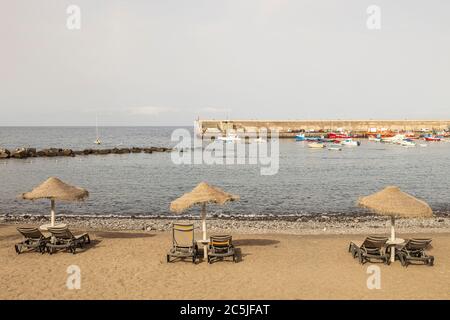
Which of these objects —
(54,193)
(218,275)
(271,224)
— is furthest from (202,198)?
(271,224)

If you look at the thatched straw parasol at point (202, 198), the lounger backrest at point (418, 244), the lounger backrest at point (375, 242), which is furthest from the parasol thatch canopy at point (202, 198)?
the lounger backrest at point (418, 244)

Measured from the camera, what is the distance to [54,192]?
1306 cm

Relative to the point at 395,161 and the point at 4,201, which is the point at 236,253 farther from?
the point at 395,161

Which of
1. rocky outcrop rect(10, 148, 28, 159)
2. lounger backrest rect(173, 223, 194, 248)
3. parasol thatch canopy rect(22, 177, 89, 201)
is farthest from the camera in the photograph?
rocky outcrop rect(10, 148, 28, 159)

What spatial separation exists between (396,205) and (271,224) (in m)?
8.36

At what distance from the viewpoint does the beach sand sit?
964 cm

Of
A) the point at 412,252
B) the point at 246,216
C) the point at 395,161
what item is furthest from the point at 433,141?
→ the point at 412,252

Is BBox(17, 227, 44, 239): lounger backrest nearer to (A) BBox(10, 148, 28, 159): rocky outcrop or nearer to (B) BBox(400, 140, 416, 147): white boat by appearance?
(A) BBox(10, 148, 28, 159): rocky outcrop

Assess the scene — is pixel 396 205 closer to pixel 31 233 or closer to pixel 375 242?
pixel 375 242

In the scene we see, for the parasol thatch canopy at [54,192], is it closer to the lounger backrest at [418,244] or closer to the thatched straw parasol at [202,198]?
the thatched straw parasol at [202,198]

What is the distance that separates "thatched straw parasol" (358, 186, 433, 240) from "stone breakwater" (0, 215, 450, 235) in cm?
567

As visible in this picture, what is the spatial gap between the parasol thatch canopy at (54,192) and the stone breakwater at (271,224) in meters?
4.80

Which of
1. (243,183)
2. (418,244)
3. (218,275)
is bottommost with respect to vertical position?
(243,183)

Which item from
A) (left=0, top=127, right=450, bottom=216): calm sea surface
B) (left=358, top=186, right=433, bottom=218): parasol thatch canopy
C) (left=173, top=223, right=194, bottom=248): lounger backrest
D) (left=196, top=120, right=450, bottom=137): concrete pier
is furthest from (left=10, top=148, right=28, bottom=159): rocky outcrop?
(left=196, top=120, right=450, bottom=137): concrete pier
